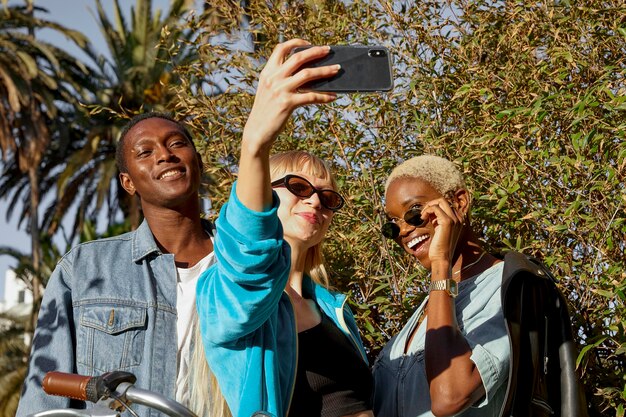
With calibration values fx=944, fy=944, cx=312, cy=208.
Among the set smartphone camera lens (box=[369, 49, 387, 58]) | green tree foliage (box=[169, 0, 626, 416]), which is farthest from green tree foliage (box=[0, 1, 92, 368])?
smartphone camera lens (box=[369, 49, 387, 58])

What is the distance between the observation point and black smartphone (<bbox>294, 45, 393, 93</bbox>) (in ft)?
7.49

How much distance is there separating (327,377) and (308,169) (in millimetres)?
883

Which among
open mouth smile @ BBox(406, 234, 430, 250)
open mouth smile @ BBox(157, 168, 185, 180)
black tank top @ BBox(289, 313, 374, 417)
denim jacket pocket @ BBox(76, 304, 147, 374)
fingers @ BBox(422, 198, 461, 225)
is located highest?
open mouth smile @ BBox(157, 168, 185, 180)

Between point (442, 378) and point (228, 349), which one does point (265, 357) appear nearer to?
point (228, 349)

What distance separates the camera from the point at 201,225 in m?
3.92

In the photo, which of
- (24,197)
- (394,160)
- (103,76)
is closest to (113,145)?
(103,76)

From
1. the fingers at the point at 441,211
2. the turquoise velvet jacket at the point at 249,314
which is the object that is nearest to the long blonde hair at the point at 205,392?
the turquoise velvet jacket at the point at 249,314

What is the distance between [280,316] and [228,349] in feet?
0.90

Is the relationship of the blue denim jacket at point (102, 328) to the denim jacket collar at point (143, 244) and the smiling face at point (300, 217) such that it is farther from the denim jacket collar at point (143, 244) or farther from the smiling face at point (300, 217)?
the smiling face at point (300, 217)

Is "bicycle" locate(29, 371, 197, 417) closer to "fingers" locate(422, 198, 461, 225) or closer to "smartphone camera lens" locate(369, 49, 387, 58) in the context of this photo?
"smartphone camera lens" locate(369, 49, 387, 58)

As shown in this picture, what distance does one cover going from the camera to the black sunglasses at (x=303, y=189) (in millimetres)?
3684

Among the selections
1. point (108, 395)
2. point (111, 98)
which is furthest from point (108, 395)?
point (111, 98)

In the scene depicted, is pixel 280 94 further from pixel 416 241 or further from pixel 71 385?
pixel 416 241

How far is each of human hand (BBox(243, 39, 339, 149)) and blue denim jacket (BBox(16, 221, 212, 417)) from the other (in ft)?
4.38
